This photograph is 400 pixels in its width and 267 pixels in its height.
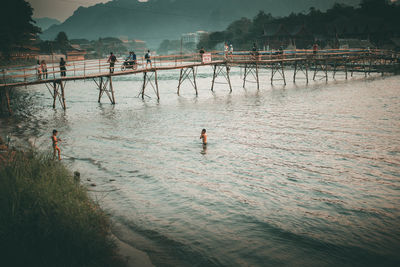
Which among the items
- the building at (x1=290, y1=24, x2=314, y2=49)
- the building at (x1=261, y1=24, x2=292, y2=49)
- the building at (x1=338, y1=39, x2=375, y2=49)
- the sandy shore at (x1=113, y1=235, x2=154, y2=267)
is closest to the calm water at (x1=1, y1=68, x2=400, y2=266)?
the sandy shore at (x1=113, y1=235, x2=154, y2=267)

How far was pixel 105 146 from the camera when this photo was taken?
1602cm

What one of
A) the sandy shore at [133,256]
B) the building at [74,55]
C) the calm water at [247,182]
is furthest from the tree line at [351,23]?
the sandy shore at [133,256]

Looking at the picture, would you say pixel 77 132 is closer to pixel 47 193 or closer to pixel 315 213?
pixel 47 193

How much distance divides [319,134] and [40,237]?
15368 mm

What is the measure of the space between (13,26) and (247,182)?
66135mm

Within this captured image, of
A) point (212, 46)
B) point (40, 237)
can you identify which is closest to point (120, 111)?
point (40, 237)

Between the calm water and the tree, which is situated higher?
the tree

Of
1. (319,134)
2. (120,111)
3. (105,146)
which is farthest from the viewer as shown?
(120,111)

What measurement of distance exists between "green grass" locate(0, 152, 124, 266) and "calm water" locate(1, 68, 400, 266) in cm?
130

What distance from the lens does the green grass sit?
560cm

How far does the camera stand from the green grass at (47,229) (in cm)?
560

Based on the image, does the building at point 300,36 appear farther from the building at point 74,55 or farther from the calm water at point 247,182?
the building at point 74,55

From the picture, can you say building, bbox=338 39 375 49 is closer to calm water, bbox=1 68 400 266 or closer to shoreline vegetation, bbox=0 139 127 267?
calm water, bbox=1 68 400 266

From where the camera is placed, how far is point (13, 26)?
→ 59.8 m
